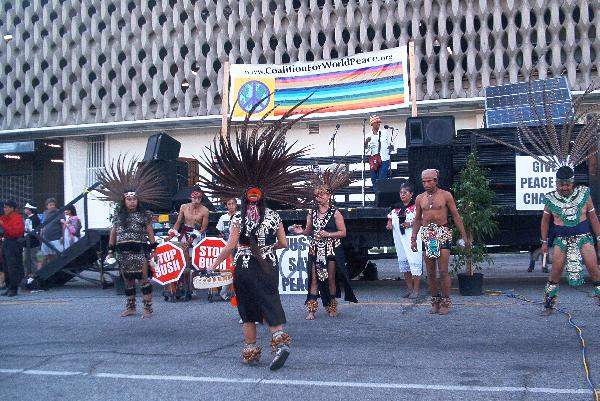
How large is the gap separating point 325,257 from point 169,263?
3.10m

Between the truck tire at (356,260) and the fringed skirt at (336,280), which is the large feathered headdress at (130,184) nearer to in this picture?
the fringed skirt at (336,280)

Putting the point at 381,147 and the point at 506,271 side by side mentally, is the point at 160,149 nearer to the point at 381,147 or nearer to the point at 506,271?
the point at 381,147

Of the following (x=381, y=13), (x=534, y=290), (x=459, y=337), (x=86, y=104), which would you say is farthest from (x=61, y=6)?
(x=459, y=337)

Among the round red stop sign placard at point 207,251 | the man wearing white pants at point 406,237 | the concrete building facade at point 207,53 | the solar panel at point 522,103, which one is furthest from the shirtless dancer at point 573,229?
the concrete building facade at point 207,53

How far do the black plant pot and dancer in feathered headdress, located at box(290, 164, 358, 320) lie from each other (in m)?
2.36

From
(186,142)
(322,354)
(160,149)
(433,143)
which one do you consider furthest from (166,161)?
(186,142)

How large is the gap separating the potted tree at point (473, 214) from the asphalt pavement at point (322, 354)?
36 centimetres

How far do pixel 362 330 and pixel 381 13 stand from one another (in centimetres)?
2107

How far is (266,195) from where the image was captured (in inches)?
289

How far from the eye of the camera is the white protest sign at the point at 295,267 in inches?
439

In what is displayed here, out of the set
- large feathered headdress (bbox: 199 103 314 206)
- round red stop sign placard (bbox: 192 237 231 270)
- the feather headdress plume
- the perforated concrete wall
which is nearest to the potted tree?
the feather headdress plume

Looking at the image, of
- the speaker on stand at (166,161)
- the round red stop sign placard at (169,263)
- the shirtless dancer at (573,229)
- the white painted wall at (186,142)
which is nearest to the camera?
the shirtless dancer at (573,229)

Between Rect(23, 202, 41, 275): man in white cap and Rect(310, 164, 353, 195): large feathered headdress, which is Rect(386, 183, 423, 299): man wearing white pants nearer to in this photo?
Rect(310, 164, 353, 195): large feathered headdress

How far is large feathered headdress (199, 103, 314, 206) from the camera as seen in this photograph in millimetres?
7238
